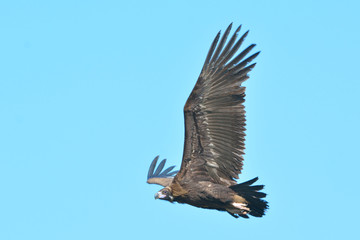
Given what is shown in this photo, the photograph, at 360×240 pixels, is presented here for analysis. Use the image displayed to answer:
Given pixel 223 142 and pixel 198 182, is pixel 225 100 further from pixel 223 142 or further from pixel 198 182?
pixel 198 182

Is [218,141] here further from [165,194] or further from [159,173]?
[159,173]

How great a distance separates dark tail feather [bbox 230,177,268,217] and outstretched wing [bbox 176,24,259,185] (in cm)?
77

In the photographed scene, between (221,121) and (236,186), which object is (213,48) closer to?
(221,121)

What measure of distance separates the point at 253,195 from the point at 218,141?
119 cm

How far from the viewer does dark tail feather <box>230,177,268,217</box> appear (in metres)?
11.8

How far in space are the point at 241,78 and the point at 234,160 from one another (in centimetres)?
157

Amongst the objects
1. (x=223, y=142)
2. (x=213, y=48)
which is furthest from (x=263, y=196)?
(x=213, y=48)

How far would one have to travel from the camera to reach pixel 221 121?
12.1 meters

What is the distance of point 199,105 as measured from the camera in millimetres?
11945

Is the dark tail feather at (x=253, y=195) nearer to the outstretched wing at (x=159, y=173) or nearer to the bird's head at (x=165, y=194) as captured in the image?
the bird's head at (x=165, y=194)

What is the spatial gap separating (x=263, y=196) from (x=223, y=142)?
125 centimetres

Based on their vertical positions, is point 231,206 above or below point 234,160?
below

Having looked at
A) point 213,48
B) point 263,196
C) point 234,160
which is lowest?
point 263,196

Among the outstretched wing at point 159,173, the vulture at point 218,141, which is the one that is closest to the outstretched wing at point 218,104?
the vulture at point 218,141
